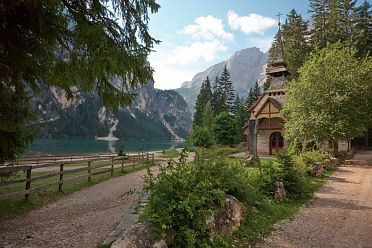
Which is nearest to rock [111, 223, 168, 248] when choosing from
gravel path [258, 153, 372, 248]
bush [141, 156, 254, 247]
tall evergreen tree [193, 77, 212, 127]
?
bush [141, 156, 254, 247]

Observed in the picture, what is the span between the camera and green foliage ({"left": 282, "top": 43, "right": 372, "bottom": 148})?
23.2m

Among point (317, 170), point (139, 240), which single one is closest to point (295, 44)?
point (317, 170)

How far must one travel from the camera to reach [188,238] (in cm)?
498

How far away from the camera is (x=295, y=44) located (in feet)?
157

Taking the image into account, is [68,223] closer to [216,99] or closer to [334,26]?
[334,26]

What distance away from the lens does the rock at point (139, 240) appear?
4.41 m

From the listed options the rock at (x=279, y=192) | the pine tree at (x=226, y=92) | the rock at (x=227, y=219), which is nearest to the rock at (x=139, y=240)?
the rock at (x=227, y=219)

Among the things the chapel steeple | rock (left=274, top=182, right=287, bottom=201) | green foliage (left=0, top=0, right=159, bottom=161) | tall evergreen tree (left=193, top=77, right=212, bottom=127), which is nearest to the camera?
green foliage (left=0, top=0, right=159, bottom=161)

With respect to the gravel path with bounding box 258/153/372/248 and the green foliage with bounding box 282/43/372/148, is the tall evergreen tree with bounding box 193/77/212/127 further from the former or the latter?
the gravel path with bounding box 258/153/372/248

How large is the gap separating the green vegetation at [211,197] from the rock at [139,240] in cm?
13

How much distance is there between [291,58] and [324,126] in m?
26.7

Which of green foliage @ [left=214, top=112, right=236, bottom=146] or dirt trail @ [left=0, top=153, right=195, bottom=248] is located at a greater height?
green foliage @ [left=214, top=112, right=236, bottom=146]

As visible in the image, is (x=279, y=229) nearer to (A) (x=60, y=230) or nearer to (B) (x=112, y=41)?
(A) (x=60, y=230)

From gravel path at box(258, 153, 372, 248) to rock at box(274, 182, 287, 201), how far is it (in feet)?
2.83
